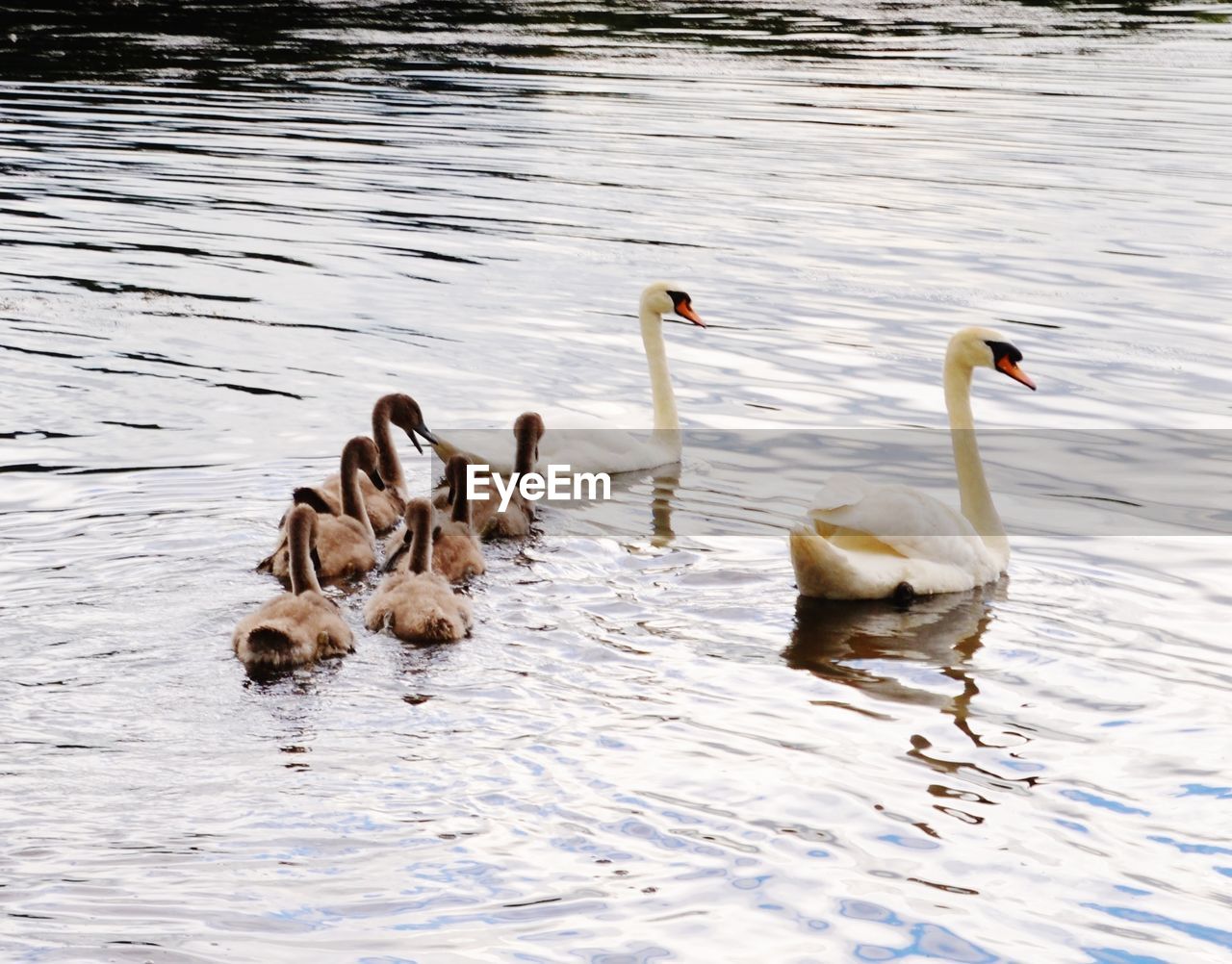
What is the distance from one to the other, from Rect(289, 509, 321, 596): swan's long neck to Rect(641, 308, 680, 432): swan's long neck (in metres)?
4.26

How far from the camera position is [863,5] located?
161 ft

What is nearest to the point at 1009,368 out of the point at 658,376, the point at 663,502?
the point at 663,502

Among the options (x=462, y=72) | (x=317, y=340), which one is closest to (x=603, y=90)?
(x=462, y=72)

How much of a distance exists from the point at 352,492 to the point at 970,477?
3.44 metres

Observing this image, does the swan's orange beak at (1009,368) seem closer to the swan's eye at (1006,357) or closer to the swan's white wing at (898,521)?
the swan's eye at (1006,357)

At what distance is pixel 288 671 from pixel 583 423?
5.35 metres

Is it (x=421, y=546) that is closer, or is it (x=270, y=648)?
(x=270, y=648)

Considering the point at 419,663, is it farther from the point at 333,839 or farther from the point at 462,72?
the point at 462,72

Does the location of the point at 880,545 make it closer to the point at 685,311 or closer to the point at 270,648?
the point at 270,648

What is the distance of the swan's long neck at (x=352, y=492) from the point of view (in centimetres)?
995

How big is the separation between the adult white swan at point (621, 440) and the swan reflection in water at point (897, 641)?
2586 millimetres

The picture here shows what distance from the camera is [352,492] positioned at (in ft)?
32.8

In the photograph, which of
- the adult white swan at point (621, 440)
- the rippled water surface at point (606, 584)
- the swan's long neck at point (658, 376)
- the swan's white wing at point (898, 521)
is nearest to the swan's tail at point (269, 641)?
the rippled water surface at point (606, 584)

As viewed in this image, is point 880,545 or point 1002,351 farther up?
point 1002,351
